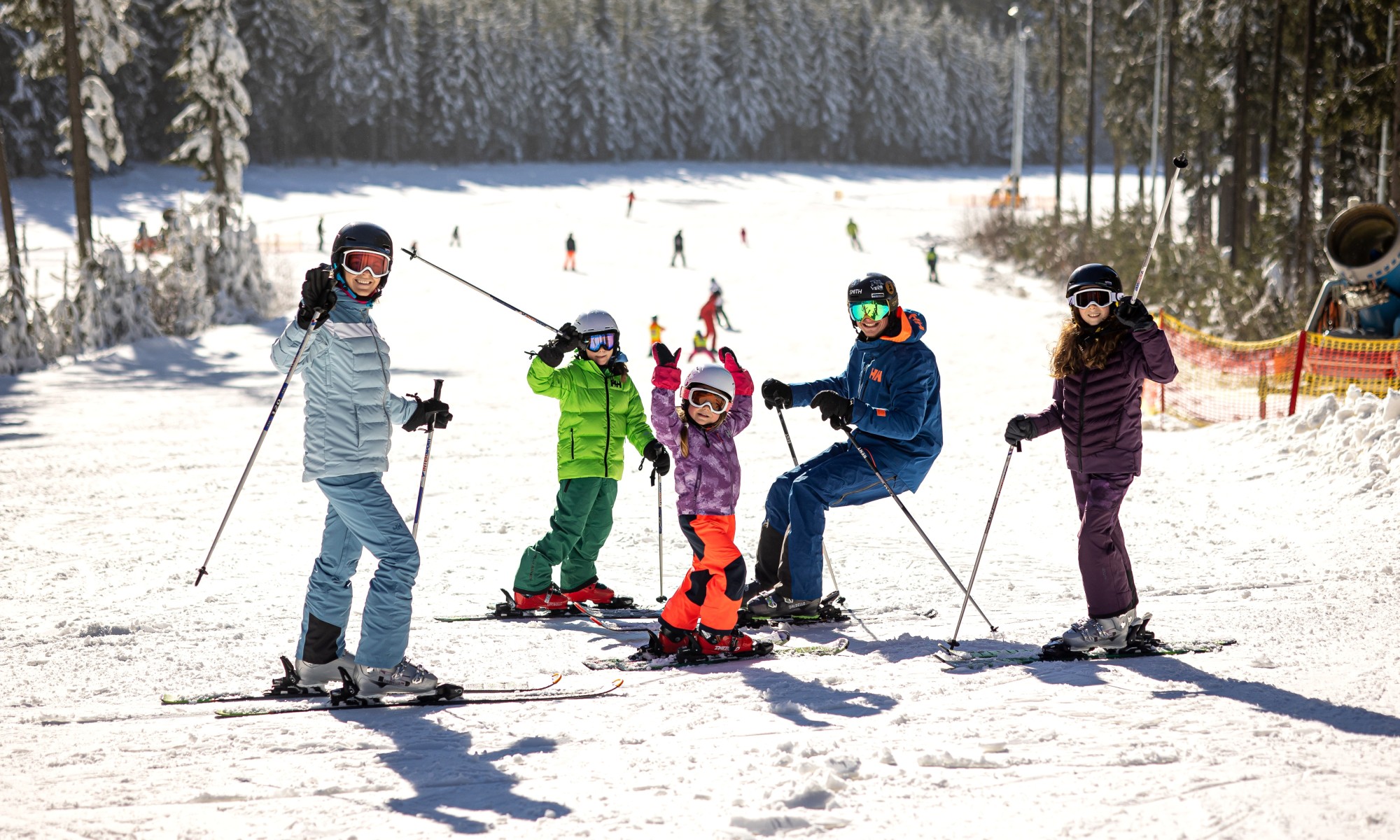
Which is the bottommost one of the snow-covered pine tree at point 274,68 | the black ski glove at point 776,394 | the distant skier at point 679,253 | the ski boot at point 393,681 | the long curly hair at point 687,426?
the ski boot at point 393,681

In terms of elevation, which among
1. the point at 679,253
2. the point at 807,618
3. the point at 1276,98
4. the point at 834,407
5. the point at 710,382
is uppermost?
the point at 1276,98

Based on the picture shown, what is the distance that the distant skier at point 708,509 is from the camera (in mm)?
5344

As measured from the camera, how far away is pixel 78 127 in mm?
23594

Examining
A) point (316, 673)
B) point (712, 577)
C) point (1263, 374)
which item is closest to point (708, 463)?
point (712, 577)

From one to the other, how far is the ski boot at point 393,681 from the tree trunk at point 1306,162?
54.9 ft

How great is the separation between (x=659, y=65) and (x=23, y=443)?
69.8 m

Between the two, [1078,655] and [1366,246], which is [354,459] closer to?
[1078,655]

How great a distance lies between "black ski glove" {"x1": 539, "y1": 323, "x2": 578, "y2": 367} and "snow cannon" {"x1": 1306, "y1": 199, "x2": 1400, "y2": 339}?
9.39m

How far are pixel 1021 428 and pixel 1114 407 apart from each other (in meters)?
0.41

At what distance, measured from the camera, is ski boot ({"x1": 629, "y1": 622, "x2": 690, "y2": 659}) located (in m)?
5.45

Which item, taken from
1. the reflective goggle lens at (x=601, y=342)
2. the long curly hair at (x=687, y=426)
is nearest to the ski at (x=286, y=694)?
the long curly hair at (x=687, y=426)

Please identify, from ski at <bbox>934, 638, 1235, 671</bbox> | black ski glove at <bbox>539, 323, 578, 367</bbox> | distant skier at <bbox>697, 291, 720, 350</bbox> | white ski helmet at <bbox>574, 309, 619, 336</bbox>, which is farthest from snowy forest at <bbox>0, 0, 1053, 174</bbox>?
ski at <bbox>934, 638, 1235, 671</bbox>

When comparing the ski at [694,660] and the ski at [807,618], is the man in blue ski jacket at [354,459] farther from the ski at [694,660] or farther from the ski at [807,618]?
the ski at [807,618]

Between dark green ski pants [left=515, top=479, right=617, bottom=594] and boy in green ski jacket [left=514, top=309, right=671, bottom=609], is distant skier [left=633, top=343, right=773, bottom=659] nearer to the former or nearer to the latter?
boy in green ski jacket [left=514, top=309, right=671, bottom=609]
